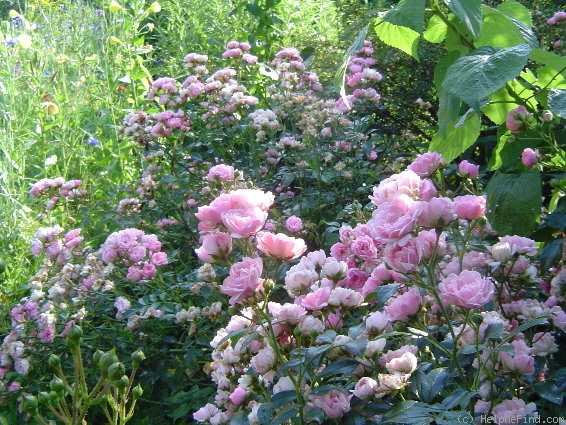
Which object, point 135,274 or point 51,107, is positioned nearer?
point 135,274

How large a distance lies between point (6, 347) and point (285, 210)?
1.07 metres

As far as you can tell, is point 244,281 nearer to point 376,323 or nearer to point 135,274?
point 376,323

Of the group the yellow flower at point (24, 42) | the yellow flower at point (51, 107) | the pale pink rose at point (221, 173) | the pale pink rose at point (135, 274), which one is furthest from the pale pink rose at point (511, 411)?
the yellow flower at point (24, 42)

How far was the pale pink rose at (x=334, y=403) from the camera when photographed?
120 cm

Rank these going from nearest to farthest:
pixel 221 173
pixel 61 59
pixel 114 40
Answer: pixel 221 173 < pixel 114 40 < pixel 61 59

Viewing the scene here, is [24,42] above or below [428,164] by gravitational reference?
below

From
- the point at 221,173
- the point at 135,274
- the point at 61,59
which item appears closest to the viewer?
the point at 221,173

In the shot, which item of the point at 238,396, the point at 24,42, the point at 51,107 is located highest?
the point at 238,396

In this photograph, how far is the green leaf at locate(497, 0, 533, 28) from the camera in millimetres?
1655

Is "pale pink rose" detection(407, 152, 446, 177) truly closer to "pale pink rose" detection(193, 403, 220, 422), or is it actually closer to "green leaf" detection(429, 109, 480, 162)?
"green leaf" detection(429, 109, 480, 162)

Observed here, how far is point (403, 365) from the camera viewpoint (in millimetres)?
1170

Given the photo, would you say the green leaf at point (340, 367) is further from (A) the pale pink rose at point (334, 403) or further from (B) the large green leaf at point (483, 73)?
(B) the large green leaf at point (483, 73)

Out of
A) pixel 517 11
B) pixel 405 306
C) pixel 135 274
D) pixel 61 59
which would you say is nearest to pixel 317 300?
pixel 405 306

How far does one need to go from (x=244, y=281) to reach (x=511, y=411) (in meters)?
0.45
